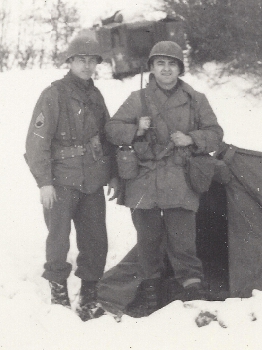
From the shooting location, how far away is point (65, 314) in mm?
3291

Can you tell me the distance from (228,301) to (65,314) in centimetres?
101

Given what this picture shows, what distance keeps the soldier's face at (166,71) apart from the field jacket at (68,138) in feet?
1.51

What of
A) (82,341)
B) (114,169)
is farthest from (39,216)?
(82,341)

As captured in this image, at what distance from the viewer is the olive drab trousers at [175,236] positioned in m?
3.93

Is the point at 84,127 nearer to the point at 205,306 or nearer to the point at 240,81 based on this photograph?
the point at 205,306

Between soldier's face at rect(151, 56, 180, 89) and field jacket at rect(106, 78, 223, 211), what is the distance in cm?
5

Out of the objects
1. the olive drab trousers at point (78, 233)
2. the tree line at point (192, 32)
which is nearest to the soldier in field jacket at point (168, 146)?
the olive drab trousers at point (78, 233)

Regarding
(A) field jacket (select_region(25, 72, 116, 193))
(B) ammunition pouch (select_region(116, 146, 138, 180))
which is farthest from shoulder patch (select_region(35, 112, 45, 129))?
(B) ammunition pouch (select_region(116, 146, 138, 180))

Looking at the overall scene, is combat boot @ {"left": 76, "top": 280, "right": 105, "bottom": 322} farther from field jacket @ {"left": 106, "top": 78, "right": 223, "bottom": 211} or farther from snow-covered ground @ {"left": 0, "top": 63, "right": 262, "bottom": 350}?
field jacket @ {"left": 106, "top": 78, "right": 223, "bottom": 211}

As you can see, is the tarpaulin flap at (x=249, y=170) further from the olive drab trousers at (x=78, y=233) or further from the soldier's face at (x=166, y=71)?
the olive drab trousers at (x=78, y=233)

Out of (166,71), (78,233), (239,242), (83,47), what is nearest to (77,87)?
(83,47)

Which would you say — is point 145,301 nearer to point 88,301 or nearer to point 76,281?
point 88,301

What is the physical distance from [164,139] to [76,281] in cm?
171

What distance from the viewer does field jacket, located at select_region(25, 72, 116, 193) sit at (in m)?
3.68
